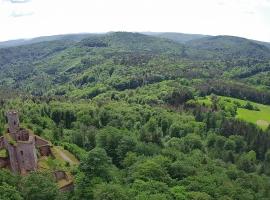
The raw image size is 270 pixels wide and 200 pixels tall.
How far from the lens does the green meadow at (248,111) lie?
16676 cm

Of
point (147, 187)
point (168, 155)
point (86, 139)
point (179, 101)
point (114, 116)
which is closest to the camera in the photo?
point (147, 187)

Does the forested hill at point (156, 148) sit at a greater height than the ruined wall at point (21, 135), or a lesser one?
lesser

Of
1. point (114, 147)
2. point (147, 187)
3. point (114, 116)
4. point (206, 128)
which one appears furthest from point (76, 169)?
point (206, 128)

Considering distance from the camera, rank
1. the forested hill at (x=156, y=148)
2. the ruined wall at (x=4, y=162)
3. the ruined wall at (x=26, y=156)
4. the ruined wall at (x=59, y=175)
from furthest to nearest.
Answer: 1. the ruined wall at (x=4, y=162)
2. the ruined wall at (x=26, y=156)
3. the ruined wall at (x=59, y=175)
4. the forested hill at (x=156, y=148)

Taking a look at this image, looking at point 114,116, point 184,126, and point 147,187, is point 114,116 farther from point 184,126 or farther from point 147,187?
point 147,187

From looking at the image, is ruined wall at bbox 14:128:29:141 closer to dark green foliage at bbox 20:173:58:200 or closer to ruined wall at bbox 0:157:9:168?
ruined wall at bbox 0:157:9:168

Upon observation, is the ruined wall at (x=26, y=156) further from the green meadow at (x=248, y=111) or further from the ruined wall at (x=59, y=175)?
the green meadow at (x=248, y=111)

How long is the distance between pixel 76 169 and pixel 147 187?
1419cm

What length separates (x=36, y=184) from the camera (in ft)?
187

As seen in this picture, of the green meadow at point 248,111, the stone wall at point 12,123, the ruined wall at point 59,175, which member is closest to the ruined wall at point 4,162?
the stone wall at point 12,123

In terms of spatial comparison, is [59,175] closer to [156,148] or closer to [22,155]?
[22,155]

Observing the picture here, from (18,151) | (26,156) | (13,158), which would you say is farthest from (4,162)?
(26,156)

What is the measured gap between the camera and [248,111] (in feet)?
590

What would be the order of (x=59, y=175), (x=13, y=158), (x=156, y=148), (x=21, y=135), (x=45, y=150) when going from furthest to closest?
(x=156, y=148) → (x=45, y=150) → (x=21, y=135) → (x=13, y=158) → (x=59, y=175)
